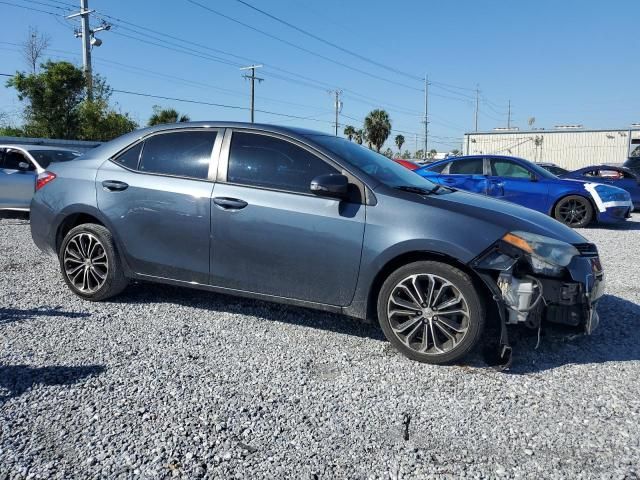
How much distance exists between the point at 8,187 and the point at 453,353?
9.28 metres

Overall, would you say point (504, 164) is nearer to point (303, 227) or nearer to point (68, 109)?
point (303, 227)

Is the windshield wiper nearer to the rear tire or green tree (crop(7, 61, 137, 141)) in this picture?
the rear tire

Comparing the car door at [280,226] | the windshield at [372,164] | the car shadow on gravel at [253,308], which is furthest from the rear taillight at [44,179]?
the windshield at [372,164]

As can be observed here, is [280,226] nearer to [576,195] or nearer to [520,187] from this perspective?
[520,187]

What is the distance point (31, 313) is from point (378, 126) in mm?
53746

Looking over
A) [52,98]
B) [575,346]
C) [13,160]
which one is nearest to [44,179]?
[575,346]

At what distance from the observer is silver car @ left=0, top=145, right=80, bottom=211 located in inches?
378

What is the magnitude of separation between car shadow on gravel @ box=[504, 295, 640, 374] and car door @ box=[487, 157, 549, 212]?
6.11 metres

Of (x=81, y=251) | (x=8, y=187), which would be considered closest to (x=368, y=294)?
(x=81, y=251)

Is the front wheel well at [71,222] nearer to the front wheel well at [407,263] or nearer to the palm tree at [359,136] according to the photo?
the front wheel well at [407,263]

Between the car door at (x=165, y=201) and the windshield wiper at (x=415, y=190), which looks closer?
the windshield wiper at (x=415, y=190)

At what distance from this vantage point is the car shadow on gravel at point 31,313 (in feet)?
13.9

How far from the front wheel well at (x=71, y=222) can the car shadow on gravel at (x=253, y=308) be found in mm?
747

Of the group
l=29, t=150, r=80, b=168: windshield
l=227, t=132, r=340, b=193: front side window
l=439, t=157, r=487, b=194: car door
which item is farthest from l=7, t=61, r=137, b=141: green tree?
l=227, t=132, r=340, b=193: front side window
